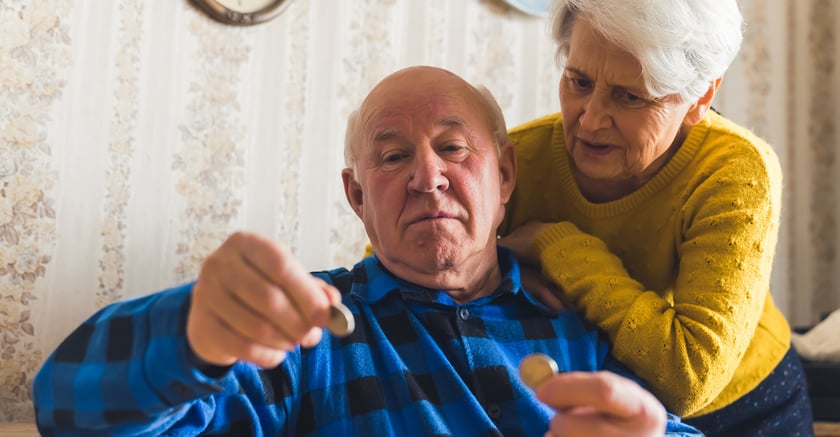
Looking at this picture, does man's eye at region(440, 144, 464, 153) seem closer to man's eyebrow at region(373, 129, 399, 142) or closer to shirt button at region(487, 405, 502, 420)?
man's eyebrow at region(373, 129, 399, 142)

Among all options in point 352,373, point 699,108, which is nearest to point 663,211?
point 699,108

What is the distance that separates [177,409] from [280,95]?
1395 mm

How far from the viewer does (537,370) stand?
86cm

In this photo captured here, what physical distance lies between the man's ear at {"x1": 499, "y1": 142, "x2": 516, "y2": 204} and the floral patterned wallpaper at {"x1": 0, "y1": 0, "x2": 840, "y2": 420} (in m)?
0.30

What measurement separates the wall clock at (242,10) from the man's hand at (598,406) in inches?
61.0

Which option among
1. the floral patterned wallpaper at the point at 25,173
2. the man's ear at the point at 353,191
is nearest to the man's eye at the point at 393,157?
the man's ear at the point at 353,191

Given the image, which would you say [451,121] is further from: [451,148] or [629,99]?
[629,99]

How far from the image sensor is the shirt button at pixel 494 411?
1.35m

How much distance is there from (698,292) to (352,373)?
60 centimetres

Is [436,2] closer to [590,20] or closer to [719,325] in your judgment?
[590,20]

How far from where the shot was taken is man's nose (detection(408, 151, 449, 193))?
1.40 m

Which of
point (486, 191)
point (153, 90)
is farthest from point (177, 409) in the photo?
point (153, 90)

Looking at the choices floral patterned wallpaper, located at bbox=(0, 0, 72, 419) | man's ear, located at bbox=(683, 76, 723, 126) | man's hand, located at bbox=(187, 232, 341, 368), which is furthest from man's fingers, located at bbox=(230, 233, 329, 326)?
floral patterned wallpaper, located at bbox=(0, 0, 72, 419)

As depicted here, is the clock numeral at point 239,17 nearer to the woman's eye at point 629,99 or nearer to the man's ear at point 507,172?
the man's ear at point 507,172
